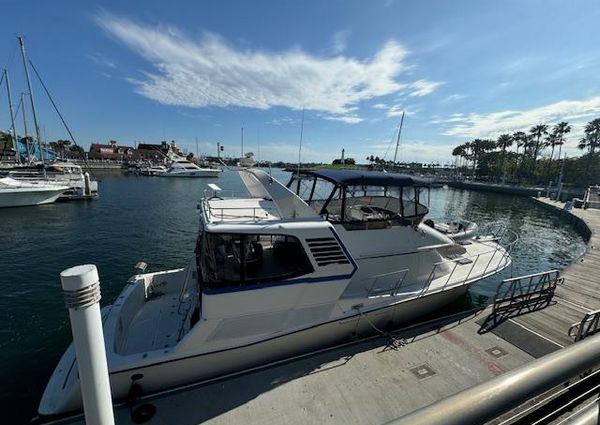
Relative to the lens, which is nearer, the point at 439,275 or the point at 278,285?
the point at 278,285

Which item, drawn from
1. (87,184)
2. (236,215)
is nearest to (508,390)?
(236,215)

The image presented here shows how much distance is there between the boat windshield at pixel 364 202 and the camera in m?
7.02

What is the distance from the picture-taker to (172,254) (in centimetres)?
1505

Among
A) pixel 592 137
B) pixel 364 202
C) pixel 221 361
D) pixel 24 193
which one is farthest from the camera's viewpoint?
pixel 592 137

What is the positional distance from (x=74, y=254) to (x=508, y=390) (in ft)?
58.6

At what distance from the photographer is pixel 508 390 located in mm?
1079

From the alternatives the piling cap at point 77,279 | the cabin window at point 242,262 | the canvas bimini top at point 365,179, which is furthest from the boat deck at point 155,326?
the canvas bimini top at point 365,179

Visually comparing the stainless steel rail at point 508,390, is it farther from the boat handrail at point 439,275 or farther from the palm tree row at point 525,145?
the palm tree row at point 525,145

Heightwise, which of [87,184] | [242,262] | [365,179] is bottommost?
[87,184]

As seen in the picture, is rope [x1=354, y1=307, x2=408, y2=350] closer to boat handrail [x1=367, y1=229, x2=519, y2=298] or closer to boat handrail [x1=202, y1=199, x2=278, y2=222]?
boat handrail [x1=367, y1=229, x2=519, y2=298]

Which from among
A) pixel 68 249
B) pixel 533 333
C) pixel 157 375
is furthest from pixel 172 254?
pixel 533 333

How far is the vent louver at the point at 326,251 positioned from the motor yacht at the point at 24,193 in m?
29.6

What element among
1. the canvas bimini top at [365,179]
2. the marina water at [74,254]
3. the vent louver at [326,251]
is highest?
the canvas bimini top at [365,179]

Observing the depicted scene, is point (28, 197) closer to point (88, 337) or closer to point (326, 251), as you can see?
point (326, 251)
